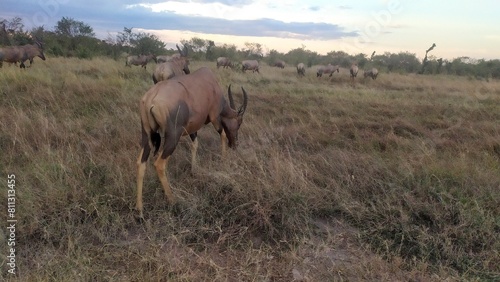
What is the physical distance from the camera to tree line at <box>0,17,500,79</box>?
23.9 meters

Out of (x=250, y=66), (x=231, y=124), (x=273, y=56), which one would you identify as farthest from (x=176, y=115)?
(x=273, y=56)

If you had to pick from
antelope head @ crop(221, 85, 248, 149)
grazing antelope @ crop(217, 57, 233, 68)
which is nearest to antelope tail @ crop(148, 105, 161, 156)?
antelope head @ crop(221, 85, 248, 149)

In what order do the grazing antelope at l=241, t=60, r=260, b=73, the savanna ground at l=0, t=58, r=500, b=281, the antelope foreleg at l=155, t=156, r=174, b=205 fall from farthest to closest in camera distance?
the grazing antelope at l=241, t=60, r=260, b=73 < the antelope foreleg at l=155, t=156, r=174, b=205 < the savanna ground at l=0, t=58, r=500, b=281

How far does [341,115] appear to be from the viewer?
8.54m

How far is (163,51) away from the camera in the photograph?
3034 centimetres

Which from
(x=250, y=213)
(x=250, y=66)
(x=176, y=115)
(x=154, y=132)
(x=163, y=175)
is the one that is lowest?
(x=250, y=213)

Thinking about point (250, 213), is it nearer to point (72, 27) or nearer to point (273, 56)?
point (72, 27)

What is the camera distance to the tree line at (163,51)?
23947mm

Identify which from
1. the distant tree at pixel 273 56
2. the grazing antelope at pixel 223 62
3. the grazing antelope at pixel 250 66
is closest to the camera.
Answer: the grazing antelope at pixel 250 66

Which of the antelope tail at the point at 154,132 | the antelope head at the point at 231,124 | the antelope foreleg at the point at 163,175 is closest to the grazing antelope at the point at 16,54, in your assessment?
the antelope head at the point at 231,124

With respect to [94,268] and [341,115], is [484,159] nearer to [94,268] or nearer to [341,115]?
[341,115]

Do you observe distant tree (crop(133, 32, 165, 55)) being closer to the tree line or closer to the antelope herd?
the tree line

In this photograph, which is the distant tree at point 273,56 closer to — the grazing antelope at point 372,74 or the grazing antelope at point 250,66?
the grazing antelope at point 250,66

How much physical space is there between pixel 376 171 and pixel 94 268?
127 inches
